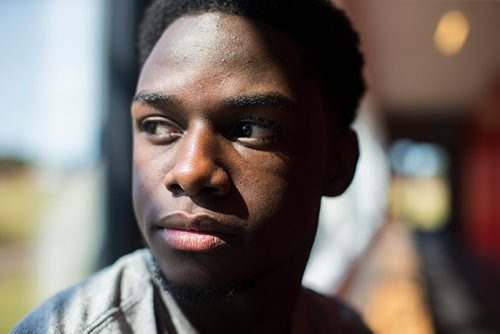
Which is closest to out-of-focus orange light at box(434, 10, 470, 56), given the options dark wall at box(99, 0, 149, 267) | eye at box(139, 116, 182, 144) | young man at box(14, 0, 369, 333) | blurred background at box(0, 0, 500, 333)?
blurred background at box(0, 0, 500, 333)

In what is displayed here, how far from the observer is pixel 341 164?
2.48ft

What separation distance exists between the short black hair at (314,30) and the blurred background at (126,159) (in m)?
0.39

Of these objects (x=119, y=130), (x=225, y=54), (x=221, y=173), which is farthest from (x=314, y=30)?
(x=119, y=130)

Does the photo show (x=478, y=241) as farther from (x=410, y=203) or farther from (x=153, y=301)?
(x=153, y=301)

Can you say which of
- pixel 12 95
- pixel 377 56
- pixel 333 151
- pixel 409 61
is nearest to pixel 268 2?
pixel 333 151

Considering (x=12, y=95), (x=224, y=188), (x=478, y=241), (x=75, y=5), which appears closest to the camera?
(x=224, y=188)

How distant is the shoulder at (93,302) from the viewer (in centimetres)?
57

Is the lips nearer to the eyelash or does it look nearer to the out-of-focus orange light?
the eyelash

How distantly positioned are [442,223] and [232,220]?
10940mm

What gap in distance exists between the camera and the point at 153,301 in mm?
640

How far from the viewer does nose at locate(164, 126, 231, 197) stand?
0.55m

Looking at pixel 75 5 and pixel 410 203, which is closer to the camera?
pixel 75 5

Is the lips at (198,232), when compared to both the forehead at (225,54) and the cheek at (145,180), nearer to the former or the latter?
the cheek at (145,180)

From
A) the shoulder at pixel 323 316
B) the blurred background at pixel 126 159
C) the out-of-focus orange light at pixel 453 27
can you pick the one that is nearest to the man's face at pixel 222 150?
the shoulder at pixel 323 316
